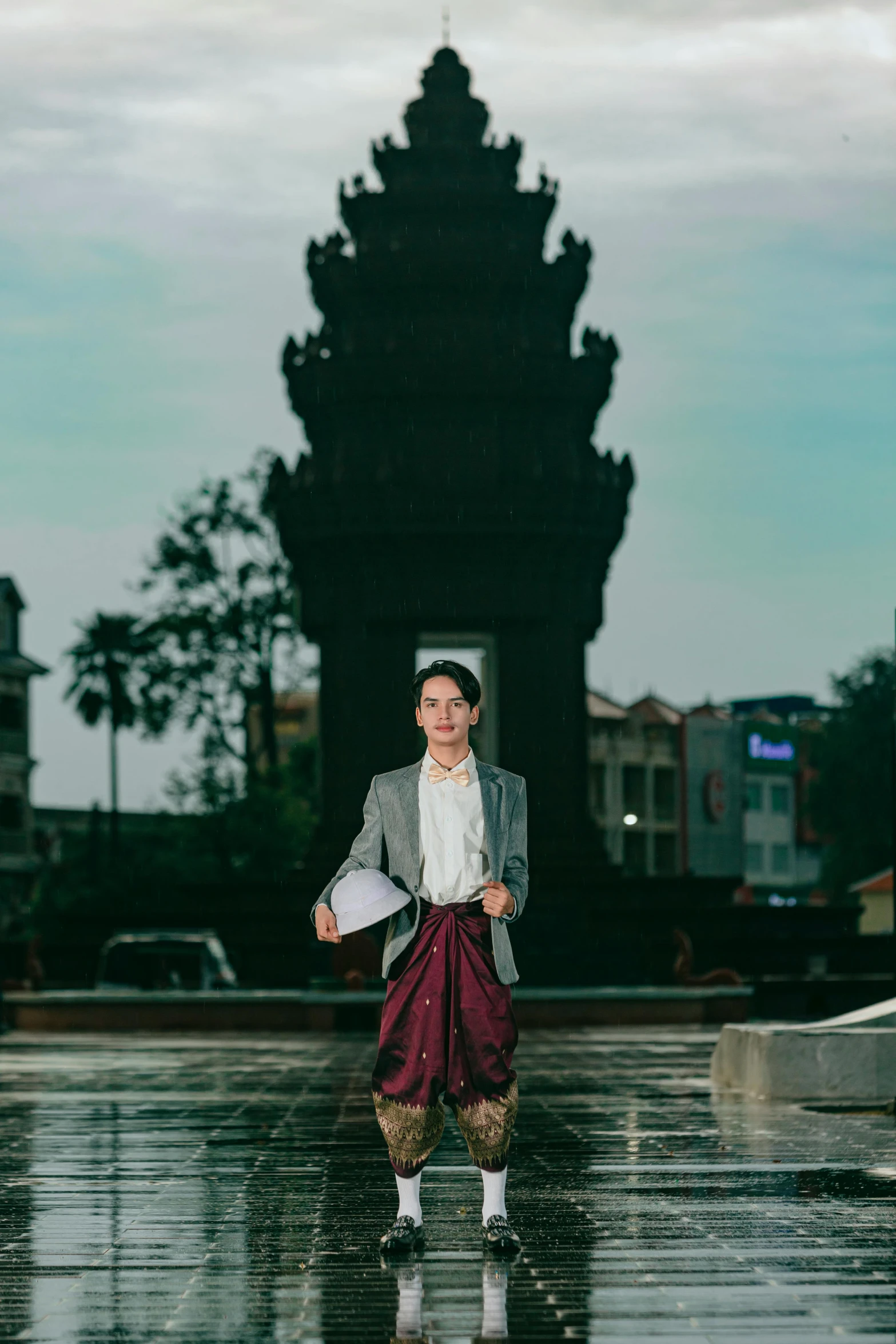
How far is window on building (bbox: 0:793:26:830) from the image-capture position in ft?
259

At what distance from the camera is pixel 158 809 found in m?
60.6

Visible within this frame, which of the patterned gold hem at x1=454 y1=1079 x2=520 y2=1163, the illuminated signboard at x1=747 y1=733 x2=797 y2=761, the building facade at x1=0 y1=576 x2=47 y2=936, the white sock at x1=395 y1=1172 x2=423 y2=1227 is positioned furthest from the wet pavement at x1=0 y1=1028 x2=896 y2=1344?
the illuminated signboard at x1=747 y1=733 x2=797 y2=761

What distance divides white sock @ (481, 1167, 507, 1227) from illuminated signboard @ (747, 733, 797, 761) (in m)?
106

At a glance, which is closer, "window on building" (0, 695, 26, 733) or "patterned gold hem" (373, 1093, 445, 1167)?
"patterned gold hem" (373, 1093, 445, 1167)

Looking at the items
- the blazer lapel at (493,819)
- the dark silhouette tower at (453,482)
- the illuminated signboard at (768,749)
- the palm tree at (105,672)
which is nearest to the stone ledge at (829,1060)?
the blazer lapel at (493,819)

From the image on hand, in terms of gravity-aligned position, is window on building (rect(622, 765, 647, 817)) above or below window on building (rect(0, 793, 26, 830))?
above

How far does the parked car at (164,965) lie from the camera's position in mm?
32031

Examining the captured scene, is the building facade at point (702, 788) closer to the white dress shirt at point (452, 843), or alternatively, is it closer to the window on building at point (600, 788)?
the window on building at point (600, 788)

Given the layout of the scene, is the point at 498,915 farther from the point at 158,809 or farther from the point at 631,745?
the point at 631,745

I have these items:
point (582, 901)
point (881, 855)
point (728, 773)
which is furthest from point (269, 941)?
point (728, 773)

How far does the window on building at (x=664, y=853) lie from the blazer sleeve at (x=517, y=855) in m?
98.5

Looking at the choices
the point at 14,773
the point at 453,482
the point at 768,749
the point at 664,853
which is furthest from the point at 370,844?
the point at 768,749

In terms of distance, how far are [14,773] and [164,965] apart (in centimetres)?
4825

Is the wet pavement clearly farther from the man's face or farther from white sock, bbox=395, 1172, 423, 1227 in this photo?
the man's face
